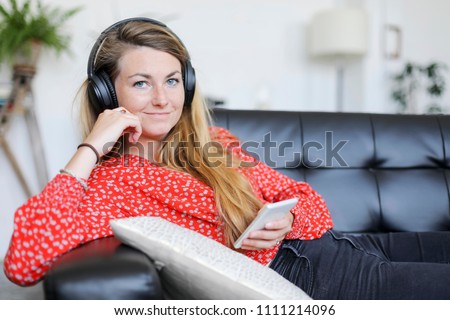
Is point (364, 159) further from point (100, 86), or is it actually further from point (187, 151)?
point (100, 86)

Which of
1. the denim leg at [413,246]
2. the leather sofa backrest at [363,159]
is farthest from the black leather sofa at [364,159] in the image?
the denim leg at [413,246]

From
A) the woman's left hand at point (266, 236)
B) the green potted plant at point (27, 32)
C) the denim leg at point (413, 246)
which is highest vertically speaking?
the green potted plant at point (27, 32)

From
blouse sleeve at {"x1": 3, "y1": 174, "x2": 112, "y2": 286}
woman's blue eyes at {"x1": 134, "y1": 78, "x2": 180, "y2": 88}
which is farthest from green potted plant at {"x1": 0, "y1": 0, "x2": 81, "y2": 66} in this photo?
blouse sleeve at {"x1": 3, "y1": 174, "x2": 112, "y2": 286}

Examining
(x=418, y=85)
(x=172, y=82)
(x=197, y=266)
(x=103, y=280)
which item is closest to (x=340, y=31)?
(x=418, y=85)

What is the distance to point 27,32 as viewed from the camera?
2.30m

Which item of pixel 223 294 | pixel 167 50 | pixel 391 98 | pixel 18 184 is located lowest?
pixel 18 184

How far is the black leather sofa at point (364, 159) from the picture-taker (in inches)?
60.7

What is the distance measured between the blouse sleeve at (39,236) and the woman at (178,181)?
0.04m

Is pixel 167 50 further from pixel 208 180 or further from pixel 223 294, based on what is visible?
pixel 223 294

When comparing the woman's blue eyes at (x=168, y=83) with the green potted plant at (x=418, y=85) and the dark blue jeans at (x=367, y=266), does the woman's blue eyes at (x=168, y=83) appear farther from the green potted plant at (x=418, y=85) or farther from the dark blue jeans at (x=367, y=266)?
the green potted plant at (x=418, y=85)

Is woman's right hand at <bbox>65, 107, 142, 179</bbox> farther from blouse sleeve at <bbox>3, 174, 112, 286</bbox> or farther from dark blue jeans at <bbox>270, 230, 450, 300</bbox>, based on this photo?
dark blue jeans at <bbox>270, 230, 450, 300</bbox>

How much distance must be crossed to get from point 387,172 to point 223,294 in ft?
3.44

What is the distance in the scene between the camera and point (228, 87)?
3.04 metres
